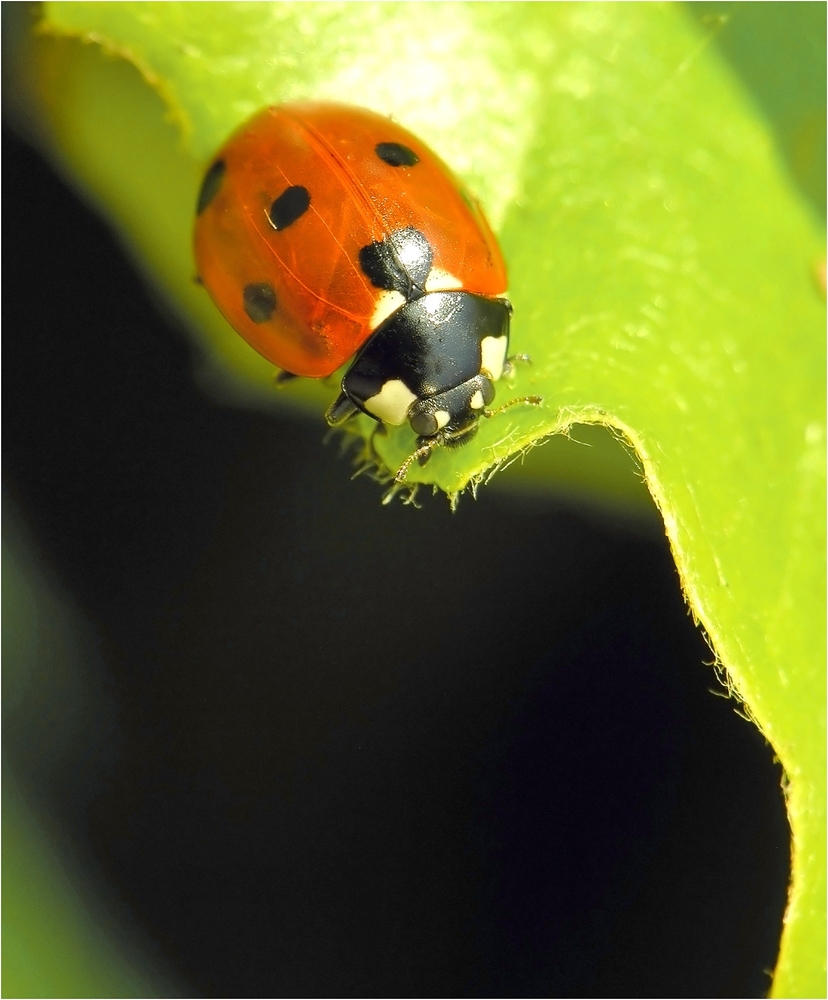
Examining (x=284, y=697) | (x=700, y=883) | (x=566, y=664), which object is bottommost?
(x=284, y=697)

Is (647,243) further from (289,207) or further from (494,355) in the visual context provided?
(289,207)

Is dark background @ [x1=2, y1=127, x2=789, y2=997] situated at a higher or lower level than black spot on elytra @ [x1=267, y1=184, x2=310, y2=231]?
lower

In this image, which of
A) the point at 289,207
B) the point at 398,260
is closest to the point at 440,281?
the point at 398,260

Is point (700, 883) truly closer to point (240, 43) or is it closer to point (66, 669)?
point (66, 669)

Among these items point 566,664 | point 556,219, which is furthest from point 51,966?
point 556,219

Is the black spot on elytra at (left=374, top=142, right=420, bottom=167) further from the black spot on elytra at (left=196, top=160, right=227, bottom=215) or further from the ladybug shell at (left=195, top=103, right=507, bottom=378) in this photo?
the black spot on elytra at (left=196, top=160, right=227, bottom=215)

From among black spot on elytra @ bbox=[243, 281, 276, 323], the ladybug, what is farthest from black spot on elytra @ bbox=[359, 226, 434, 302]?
black spot on elytra @ bbox=[243, 281, 276, 323]

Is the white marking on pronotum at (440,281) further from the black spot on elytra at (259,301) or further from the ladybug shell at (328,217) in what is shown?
the black spot on elytra at (259,301)
